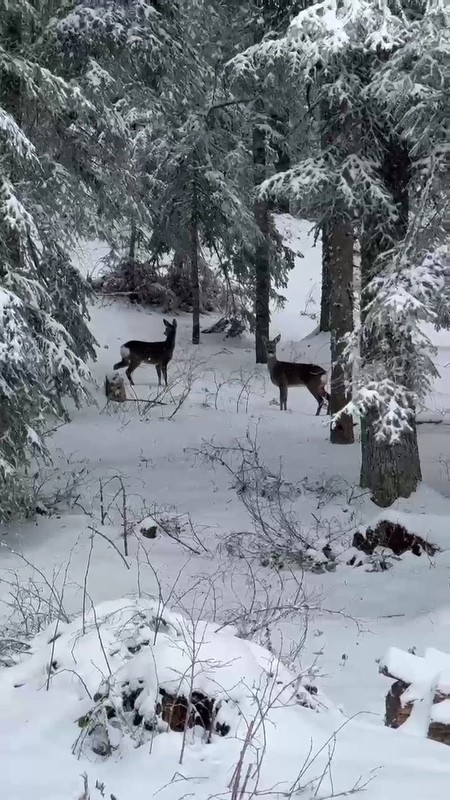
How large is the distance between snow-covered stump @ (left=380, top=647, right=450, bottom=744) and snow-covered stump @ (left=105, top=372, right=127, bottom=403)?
1233cm

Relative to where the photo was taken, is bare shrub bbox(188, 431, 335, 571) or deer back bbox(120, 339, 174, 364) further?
deer back bbox(120, 339, 174, 364)

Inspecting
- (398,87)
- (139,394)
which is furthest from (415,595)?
(139,394)

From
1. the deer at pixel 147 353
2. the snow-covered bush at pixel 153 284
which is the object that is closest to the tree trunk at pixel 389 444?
the deer at pixel 147 353

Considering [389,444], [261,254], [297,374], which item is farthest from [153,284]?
[389,444]

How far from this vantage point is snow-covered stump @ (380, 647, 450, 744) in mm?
3898

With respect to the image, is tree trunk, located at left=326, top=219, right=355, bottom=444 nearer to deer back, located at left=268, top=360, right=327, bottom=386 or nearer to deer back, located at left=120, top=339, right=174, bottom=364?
deer back, located at left=268, top=360, right=327, bottom=386

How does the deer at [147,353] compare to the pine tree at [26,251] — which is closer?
the pine tree at [26,251]

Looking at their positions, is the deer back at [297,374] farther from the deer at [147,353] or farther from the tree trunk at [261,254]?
the tree trunk at [261,254]

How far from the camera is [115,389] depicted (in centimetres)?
1639

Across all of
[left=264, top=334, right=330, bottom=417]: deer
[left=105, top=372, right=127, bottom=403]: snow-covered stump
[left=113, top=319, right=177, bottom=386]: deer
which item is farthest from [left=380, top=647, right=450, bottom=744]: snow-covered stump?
[left=113, top=319, right=177, bottom=386]: deer

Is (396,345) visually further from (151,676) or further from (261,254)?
(261,254)

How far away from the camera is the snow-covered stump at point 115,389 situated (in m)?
16.3

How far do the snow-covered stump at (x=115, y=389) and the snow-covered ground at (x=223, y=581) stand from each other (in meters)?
0.27

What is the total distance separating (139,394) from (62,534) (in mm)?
8876
